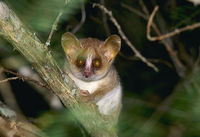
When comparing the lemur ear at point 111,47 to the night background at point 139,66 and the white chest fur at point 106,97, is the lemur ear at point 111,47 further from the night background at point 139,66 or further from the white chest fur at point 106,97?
the night background at point 139,66

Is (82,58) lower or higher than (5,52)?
lower

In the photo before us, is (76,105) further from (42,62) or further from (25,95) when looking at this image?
(25,95)

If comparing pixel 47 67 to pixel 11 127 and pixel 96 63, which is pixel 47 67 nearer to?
pixel 11 127

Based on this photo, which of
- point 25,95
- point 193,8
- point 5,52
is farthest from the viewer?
point 25,95

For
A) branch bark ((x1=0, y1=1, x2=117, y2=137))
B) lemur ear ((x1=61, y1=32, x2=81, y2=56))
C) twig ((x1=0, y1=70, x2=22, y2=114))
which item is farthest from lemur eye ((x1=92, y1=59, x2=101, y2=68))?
twig ((x1=0, y1=70, x2=22, y2=114))

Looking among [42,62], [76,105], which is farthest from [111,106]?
[42,62]

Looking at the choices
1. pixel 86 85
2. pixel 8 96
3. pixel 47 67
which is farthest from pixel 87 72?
pixel 8 96

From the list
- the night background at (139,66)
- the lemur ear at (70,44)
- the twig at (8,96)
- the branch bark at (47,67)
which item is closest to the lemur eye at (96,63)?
the lemur ear at (70,44)
